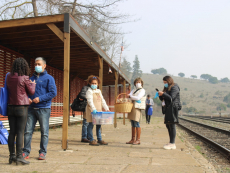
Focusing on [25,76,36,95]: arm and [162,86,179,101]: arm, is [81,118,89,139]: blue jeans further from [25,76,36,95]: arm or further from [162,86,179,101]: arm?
[25,76,36,95]: arm

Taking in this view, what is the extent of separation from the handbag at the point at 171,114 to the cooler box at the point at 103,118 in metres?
1.29

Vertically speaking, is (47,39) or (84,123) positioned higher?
(47,39)

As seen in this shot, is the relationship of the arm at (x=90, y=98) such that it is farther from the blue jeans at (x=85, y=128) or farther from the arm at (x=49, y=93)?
the arm at (x=49, y=93)

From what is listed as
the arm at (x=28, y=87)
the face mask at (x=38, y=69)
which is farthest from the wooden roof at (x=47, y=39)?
the arm at (x=28, y=87)

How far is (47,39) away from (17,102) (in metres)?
4.69

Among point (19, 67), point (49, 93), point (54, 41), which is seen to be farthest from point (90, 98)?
point (54, 41)

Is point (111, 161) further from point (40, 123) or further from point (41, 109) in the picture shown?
point (41, 109)

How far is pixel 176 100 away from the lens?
6883 millimetres

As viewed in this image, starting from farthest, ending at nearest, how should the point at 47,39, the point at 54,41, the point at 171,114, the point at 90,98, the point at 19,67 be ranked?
the point at 54,41, the point at 47,39, the point at 90,98, the point at 171,114, the point at 19,67

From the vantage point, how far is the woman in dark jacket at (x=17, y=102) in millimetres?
4660

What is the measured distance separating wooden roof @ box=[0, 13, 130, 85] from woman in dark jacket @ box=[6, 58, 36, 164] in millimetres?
2072

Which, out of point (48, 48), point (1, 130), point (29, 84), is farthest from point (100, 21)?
point (29, 84)

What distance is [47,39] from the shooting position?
898 centimetres

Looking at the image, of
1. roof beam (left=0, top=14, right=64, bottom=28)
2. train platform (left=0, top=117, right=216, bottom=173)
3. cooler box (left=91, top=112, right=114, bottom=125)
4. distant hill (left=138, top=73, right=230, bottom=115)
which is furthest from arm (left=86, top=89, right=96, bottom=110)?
distant hill (left=138, top=73, right=230, bottom=115)
